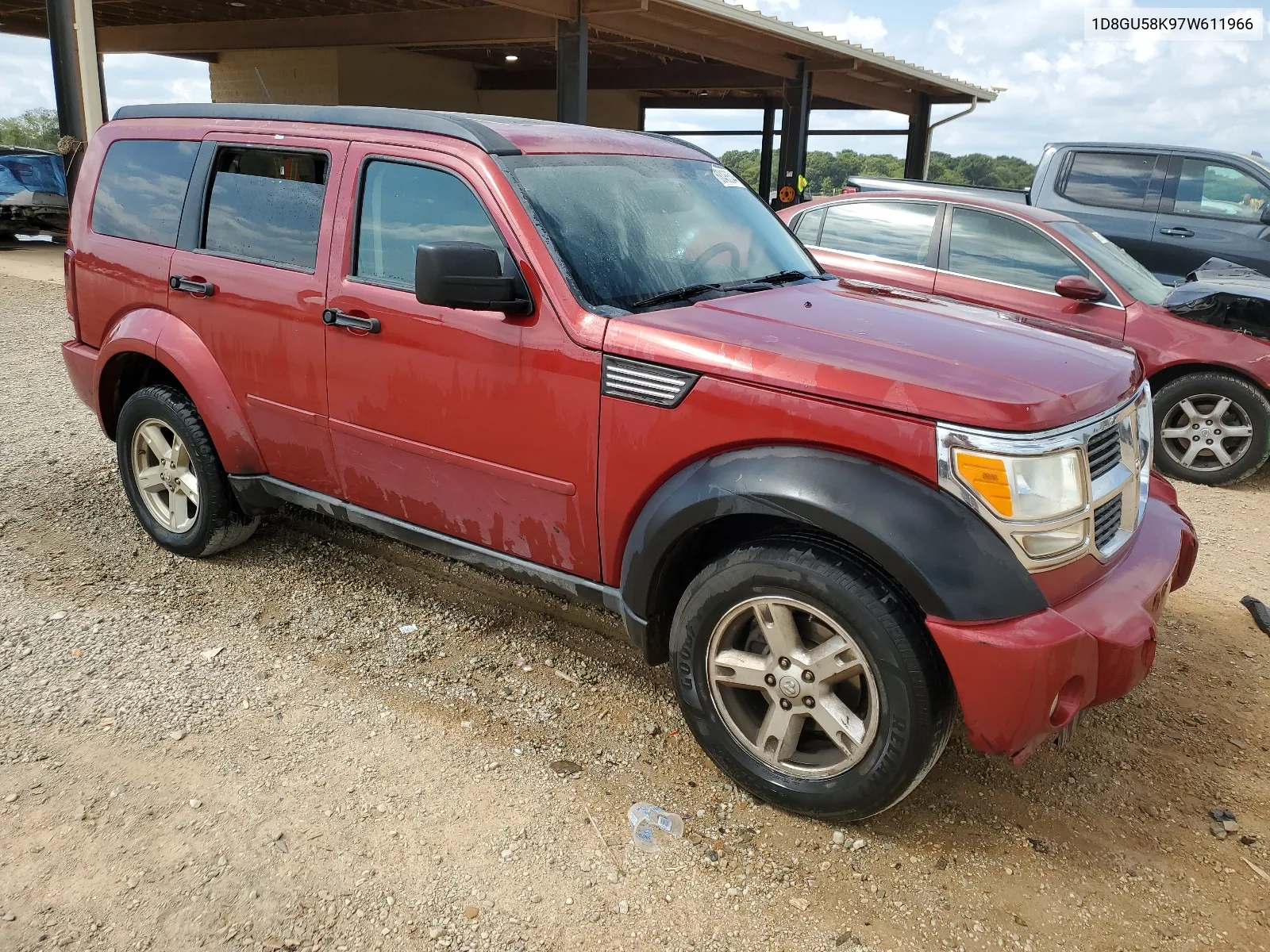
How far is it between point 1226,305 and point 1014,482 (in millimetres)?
4701

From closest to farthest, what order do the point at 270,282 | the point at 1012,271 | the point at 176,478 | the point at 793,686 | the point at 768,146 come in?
the point at 793,686
the point at 270,282
the point at 176,478
the point at 1012,271
the point at 768,146

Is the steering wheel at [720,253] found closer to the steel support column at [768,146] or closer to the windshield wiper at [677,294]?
the windshield wiper at [677,294]

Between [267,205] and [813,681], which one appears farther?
[267,205]

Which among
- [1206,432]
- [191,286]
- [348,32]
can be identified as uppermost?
[348,32]

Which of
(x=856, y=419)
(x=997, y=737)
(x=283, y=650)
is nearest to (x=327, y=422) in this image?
(x=283, y=650)

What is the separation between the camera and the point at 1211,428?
243 inches

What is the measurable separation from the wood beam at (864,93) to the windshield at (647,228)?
15.7m

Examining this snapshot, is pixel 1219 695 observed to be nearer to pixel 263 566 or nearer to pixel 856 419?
pixel 856 419

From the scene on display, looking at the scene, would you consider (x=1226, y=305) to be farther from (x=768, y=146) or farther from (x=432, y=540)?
(x=768, y=146)

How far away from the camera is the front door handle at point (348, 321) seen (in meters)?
3.41

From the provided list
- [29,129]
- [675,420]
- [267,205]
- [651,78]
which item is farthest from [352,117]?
[29,129]

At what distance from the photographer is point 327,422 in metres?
3.67

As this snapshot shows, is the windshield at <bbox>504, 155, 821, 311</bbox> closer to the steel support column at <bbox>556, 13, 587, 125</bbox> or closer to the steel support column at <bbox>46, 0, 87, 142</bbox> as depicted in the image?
the steel support column at <bbox>556, 13, 587, 125</bbox>

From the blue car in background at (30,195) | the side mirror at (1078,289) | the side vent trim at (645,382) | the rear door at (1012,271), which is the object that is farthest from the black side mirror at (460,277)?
the blue car in background at (30,195)
